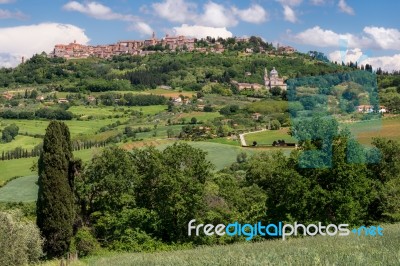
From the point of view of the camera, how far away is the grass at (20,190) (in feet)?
196

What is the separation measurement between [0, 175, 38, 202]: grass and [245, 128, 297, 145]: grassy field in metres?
35.7

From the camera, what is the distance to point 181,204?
79.3ft

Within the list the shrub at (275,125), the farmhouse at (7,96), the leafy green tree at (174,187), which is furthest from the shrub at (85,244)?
the farmhouse at (7,96)

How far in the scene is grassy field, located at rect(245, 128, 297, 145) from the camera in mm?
75375

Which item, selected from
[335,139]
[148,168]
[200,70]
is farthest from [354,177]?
[200,70]

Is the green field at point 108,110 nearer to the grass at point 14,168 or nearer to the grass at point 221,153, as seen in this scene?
the grass at point 14,168

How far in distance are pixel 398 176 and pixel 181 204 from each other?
44.6ft

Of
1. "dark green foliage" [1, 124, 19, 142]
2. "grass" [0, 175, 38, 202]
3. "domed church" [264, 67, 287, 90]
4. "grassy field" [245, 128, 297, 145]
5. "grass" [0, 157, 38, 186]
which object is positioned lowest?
"grass" [0, 175, 38, 202]

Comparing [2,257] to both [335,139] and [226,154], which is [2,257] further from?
[226,154]

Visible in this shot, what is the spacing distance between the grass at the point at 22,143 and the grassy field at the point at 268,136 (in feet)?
→ 143

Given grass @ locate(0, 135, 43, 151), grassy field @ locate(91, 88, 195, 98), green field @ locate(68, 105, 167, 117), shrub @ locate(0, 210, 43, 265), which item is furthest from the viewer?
grassy field @ locate(91, 88, 195, 98)

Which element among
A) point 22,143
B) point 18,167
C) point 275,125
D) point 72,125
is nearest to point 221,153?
point 275,125

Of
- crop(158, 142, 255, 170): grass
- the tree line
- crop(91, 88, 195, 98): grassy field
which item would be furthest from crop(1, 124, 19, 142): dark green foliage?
the tree line

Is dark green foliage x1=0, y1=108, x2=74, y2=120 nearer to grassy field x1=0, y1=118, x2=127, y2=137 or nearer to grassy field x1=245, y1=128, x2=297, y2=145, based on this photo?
grassy field x1=0, y1=118, x2=127, y2=137
